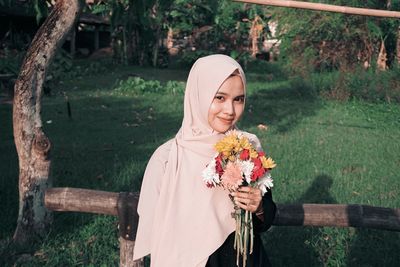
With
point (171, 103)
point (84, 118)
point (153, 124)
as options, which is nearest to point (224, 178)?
point (153, 124)

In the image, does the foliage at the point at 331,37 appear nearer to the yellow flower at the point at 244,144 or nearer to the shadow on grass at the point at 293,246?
the shadow on grass at the point at 293,246

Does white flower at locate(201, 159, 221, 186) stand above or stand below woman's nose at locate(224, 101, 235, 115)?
below

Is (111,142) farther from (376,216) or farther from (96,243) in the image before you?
(376,216)

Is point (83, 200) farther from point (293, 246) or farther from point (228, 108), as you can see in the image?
point (293, 246)

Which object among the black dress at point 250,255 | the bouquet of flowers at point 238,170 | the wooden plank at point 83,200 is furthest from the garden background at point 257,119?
the bouquet of flowers at point 238,170

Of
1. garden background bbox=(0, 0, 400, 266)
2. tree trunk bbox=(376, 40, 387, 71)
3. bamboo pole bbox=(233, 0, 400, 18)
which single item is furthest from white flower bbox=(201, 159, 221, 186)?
tree trunk bbox=(376, 40, 387, 71)

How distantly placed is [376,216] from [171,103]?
10643mm

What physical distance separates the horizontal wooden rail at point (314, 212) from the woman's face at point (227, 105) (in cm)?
98

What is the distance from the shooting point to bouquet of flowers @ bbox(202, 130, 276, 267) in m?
2.16

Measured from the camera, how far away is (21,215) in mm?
4504

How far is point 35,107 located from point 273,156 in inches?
167

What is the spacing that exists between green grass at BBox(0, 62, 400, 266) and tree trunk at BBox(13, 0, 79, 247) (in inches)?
21.6

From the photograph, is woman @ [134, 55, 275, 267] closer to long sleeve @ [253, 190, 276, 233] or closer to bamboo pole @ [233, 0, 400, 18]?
long sleeve @ [253, 190, 276, 233]

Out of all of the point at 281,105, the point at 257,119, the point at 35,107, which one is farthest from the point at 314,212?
the point at 281,105
